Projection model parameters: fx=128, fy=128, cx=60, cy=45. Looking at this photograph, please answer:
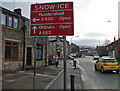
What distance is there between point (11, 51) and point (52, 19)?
830 centimetres

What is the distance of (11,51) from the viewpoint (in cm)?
1201

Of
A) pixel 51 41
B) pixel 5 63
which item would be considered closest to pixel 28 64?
pixel 5 63

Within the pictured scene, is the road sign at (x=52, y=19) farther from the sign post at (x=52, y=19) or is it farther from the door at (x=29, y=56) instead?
the door at (x=29, y=56)

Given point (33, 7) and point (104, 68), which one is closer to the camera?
point (33, 7)

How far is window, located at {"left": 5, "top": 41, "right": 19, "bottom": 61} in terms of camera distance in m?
11.5

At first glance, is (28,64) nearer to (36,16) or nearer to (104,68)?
(104,68)

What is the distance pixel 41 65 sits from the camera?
17.4 metres

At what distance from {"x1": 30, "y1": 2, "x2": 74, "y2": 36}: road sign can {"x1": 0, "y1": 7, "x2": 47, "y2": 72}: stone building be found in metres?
6.81

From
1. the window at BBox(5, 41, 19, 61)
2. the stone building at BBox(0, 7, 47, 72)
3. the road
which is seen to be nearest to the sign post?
the road

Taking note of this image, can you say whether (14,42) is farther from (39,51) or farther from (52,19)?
(52,19)

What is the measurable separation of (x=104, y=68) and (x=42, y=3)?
9.44 metres

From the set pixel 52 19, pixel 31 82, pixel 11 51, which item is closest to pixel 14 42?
pixel 11 51

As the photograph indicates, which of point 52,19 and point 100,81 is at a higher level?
point 52,19

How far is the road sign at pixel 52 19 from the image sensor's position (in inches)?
193
